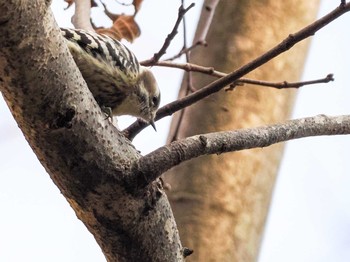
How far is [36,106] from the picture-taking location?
1.60 metres

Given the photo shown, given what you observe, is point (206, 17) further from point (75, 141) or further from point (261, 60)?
point (75, 141)

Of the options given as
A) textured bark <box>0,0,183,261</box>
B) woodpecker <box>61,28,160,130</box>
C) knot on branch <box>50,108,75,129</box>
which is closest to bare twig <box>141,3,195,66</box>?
woodpecker <box>61,28,160,130</box>

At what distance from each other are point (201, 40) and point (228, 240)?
2.47 feet

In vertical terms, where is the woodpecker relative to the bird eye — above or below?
below

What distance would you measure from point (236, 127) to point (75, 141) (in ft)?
5.71

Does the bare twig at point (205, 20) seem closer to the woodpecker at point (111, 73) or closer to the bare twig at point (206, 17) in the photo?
the bare twig at point (206, 17)

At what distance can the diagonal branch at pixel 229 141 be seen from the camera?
1.80 meters

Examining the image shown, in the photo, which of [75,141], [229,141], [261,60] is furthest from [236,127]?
[75,141]

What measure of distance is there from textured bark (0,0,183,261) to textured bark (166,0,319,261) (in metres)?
1.13

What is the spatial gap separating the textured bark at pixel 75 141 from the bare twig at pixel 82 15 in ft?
4.33

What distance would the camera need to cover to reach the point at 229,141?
197cm

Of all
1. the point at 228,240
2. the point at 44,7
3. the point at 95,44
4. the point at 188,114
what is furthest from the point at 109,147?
the point at 188,114

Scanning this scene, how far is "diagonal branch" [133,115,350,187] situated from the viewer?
1.80 meters

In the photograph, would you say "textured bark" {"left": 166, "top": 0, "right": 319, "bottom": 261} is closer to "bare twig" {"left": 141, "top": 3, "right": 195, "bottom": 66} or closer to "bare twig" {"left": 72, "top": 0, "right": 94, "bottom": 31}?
"bare twig" {"left": 72, "top": 0, "right": 94, "bottom": 31}
